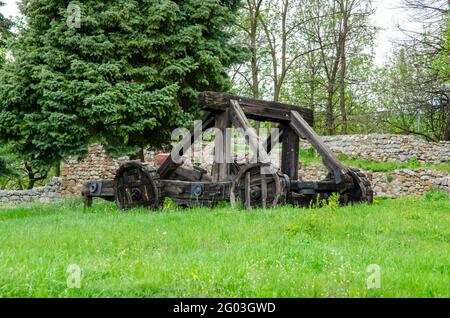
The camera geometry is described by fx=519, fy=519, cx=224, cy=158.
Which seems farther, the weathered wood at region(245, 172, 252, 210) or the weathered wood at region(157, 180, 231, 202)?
the weathered wood at region(157, 180, 231, 202)

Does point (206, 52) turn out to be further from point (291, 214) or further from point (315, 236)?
point (315, 236)

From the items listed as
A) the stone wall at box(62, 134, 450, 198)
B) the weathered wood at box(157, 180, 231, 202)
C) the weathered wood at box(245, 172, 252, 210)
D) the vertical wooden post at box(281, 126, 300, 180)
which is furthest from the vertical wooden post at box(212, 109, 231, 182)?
the stone wall at box(62, 134, 450, 198)

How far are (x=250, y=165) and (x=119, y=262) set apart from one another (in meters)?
4.66

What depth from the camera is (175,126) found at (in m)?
15.1

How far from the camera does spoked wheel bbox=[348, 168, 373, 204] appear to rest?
1030 cm

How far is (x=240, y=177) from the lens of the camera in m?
9.59

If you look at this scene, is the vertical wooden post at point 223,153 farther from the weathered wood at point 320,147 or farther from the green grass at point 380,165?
the green grass at point 380,165

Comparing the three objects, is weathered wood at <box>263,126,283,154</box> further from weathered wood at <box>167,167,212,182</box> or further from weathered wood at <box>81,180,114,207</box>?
weathered wood at <box>81,180,114,207</box>

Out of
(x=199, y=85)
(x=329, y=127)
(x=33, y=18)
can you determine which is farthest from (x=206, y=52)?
(x=329, y=127)

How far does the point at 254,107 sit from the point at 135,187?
9.91 feet

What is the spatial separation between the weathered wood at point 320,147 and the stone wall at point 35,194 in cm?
1418

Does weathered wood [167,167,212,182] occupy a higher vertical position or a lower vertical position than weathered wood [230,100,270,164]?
lower

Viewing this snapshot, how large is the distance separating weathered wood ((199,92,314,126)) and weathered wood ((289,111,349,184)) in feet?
0.75

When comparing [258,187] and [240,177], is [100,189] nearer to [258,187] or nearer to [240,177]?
[240,177]
